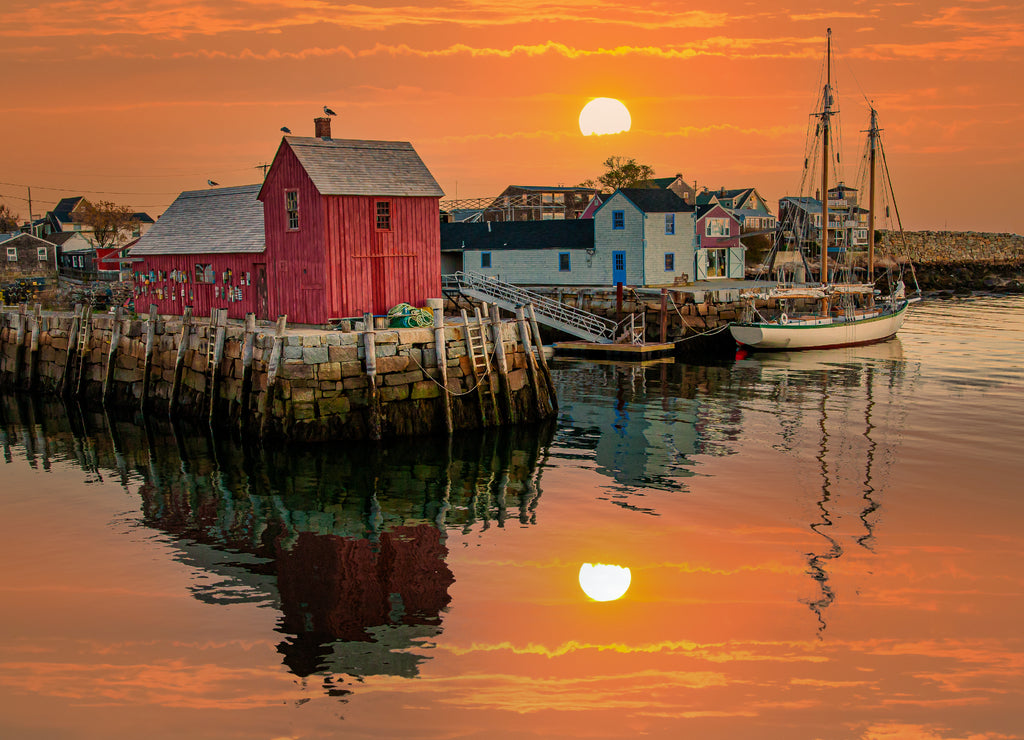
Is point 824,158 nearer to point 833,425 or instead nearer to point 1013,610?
point 833,425

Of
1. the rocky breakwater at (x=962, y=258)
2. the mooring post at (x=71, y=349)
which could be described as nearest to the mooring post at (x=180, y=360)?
the mooring post at (x=71, y=349)

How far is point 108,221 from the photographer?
9994 cm

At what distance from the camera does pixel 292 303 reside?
31516mm

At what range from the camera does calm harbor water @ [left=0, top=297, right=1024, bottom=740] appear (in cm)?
1123

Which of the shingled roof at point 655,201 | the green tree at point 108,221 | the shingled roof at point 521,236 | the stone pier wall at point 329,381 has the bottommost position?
the stone pier wall at point 329,381

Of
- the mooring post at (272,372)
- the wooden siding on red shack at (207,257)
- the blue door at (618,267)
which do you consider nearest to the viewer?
the mooring post at (272,372)

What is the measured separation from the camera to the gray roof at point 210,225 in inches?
1372

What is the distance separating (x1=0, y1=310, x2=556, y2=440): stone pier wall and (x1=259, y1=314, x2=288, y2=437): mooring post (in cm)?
3

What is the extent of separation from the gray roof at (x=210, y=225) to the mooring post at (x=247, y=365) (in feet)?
28.8

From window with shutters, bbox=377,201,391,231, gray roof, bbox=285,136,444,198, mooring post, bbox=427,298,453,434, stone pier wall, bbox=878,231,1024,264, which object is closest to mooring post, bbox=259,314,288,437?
mooring post, bbox=427,298,453,434

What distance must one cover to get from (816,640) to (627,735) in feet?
12.0

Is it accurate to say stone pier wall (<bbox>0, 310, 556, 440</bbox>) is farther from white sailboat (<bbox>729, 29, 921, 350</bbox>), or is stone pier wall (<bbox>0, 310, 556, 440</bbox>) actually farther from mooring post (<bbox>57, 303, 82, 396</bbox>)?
white sailboat (<bbox>729, 29, 921, 350</bbox>)

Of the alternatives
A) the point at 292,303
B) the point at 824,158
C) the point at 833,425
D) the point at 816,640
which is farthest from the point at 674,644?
the point at 824,158

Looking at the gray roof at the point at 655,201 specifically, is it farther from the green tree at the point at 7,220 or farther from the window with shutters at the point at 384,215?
the green tree at the point at 7,220
